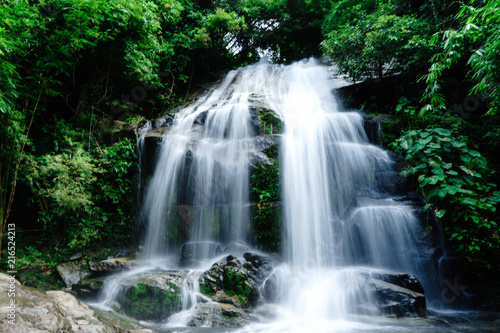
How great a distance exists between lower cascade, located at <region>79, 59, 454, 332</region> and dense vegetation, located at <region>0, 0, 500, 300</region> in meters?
0.56

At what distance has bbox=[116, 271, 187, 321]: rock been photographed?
402 cm

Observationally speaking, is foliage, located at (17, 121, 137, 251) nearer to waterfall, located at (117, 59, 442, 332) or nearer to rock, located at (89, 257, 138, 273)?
waterfall, located at (117, 59, 442, 332)

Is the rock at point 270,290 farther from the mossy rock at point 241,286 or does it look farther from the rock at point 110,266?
the rock at point 110,266

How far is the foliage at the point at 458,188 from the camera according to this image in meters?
4.54

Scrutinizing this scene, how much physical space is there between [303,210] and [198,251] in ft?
8.47

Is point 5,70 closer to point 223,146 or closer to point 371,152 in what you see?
point 223,146

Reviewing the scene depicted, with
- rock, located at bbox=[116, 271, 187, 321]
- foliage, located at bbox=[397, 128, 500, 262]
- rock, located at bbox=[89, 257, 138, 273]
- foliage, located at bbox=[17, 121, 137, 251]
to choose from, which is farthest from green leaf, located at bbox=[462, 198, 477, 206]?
foliage, located at bbox=[17, 121, 137, 251]

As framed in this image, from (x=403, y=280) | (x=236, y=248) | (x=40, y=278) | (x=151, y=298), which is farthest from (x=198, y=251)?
(x=403, y=280)

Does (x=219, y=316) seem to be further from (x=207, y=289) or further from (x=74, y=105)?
(x=74, y=105)

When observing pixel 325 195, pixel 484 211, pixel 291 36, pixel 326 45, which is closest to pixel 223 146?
pixel 325 195

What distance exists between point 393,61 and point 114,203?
9311 mm

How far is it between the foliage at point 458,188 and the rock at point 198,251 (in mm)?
4582

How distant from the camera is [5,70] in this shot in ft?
13.3

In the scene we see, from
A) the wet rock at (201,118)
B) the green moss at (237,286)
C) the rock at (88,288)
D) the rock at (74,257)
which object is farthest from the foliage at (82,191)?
the green moss at (237,286)
